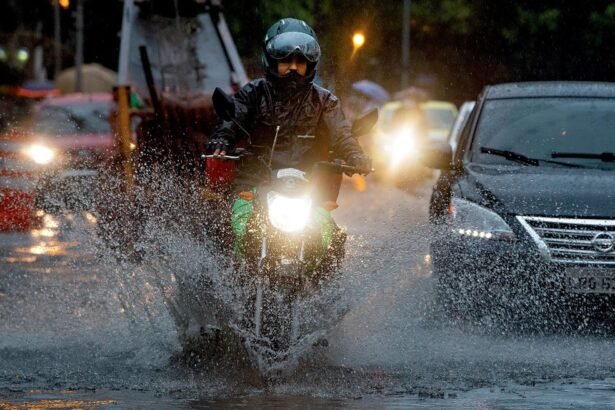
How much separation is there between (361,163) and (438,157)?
2739 millimetres

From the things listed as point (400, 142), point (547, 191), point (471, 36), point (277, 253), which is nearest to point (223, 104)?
point (277, 253)

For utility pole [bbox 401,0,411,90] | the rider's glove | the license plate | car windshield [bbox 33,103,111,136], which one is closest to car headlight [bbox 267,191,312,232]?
the rider's glove

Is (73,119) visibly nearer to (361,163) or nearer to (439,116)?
(439,116)

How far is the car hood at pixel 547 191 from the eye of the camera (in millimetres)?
8859

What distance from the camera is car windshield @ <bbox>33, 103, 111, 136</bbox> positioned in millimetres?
19812

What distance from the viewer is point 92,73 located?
4578 centimetres

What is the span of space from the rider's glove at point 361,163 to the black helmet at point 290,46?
534 millimetres

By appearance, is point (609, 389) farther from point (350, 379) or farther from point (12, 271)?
point (12, 271)

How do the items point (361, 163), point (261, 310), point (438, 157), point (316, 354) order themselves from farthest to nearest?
point (438, 157)
point (316, 354)
point (361, 163)
point (261, 310)

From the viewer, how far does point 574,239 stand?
Answer: 28.9ft

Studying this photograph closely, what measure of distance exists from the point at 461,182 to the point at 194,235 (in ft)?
6.60

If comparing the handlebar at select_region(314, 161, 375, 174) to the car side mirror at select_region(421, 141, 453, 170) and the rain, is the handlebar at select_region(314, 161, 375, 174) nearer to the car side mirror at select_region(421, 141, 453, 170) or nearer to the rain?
the rain

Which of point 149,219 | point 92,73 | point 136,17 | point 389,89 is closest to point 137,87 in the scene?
point 136,17

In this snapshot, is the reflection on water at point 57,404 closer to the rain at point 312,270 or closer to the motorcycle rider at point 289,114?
the rain at point 312,270
